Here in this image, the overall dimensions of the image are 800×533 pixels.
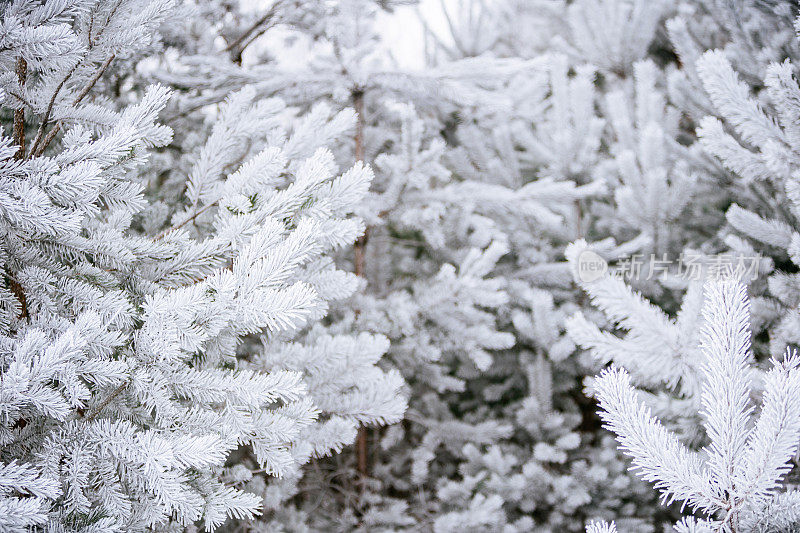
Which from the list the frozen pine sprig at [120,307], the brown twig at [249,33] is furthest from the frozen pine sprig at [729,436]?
the brown twig at [249,33]

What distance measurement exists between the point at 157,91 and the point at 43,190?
35 centimetres

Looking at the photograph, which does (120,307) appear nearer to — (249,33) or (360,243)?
(360,243)

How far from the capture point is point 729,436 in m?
0.94

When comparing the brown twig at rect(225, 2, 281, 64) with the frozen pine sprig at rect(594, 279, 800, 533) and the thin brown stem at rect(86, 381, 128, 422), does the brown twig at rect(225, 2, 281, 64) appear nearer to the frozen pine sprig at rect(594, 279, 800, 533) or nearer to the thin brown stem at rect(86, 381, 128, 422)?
the thin brown stem at rect(86, 381, 128, 422)

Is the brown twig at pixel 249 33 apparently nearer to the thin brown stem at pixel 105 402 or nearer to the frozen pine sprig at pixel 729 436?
the thin brown stem at pixel 105 402

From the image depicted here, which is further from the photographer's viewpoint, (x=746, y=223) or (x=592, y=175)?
(x=592, y=175)

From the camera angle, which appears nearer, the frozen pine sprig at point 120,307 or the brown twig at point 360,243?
the frozen pine sprig at point 120,307

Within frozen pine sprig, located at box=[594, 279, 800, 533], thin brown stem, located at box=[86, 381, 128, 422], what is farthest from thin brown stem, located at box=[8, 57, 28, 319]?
frozen pine sprig, located at box=[594, 279, 800, 533]

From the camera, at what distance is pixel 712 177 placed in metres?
2.20

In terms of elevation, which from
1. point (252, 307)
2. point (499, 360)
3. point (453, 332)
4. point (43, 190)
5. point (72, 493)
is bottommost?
point (499, 360)

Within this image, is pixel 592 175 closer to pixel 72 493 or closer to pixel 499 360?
pixel 499 360

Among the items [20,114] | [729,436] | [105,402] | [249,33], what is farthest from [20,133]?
[729,436]

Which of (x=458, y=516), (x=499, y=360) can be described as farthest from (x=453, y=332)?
(x=458, y=516)

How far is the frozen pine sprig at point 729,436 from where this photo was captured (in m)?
0.88
